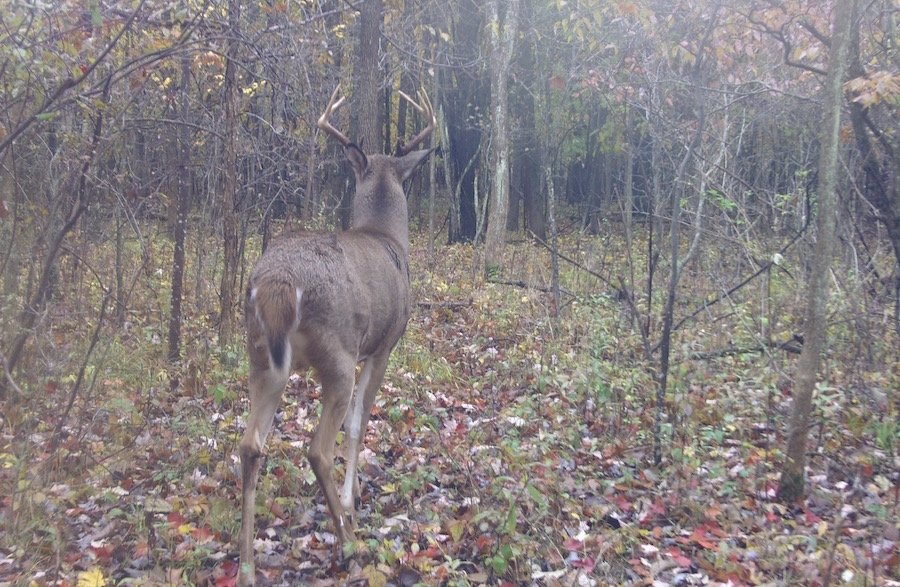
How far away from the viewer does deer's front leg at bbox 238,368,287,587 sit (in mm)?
4434

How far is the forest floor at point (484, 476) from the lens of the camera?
4.54m

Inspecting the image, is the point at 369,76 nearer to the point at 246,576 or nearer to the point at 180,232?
the point at 180,232

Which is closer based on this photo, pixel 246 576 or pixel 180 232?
pixel 246 576

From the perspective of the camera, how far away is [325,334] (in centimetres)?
481

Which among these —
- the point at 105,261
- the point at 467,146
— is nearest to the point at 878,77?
the point at 105,261

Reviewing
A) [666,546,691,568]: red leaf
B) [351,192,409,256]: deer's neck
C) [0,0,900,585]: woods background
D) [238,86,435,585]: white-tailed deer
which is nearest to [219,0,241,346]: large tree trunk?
[0,0,900,585]: woods background

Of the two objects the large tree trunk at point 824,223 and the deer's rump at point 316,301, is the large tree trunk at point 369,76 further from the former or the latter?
the large tree trunk at point 824,223

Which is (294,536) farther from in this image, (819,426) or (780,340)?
(780,340)

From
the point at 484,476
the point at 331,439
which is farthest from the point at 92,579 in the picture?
the point at 484,476

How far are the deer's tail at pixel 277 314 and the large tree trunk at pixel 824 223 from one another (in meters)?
3.19

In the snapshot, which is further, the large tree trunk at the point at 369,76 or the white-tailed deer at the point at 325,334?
the large tree trunk at the point at 369,76

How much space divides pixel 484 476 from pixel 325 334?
5.57ft

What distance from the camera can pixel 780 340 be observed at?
329 inches

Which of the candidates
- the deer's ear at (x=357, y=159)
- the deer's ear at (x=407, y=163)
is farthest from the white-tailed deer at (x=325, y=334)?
the deer's ear at (x=407, y=163)
